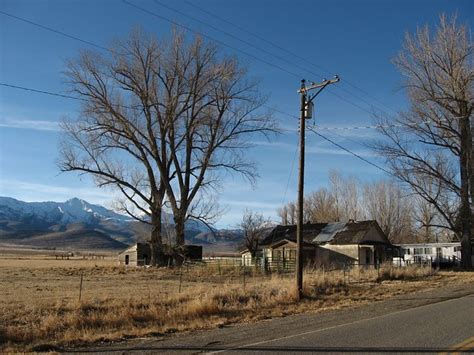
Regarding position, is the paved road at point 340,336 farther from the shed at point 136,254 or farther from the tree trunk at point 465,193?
the shed at point 136,254

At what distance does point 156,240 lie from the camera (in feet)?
166

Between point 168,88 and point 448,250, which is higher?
point 168,88

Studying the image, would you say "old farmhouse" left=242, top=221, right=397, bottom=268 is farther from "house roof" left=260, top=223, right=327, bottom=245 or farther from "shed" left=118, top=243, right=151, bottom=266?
"shed" left=118, top=243, right=151, bottom=266

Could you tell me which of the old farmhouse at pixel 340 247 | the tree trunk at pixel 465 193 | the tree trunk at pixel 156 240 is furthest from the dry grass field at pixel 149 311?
the old farmhouse at pixel 340 247

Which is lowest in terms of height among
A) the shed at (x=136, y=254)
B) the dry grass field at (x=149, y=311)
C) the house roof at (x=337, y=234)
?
the dry grass field at (x=149, y=311)

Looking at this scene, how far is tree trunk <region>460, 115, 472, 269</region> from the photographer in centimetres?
4491

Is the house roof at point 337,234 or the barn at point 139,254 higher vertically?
the house roof at point 337,234

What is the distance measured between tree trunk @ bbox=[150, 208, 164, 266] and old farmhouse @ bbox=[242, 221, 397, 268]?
1016 centimetres

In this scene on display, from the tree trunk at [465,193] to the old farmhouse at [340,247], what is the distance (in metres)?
8.13

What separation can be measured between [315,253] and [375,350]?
49.0 m

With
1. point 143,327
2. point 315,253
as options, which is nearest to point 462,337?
point 143,327

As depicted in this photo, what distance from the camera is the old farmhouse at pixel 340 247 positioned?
5522 centimetres

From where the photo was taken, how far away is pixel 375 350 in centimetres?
973

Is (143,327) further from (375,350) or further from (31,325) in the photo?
(375,350)
